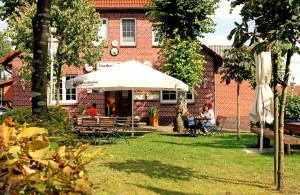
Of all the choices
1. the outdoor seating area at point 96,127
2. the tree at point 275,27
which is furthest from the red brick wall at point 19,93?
the tree at point 275,27

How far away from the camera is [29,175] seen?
1572mm

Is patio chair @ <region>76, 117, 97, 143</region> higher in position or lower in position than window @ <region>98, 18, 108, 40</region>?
lower

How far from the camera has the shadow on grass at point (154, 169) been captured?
880 centimetres

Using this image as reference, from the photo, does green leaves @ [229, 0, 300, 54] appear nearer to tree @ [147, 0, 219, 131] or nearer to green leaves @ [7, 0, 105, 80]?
tree @ [147, 0, 219, 131]

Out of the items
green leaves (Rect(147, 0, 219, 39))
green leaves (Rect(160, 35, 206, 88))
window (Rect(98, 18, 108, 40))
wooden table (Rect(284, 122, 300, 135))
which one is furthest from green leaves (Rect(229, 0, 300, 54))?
window (Rect(98, 18, 108, 40))

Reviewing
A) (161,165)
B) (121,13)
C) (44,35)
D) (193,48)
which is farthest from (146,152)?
(121,13)

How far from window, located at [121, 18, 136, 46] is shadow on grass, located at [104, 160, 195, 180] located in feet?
57.9

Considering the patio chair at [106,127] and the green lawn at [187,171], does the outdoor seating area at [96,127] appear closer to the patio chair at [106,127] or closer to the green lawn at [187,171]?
the patio chair at [106,127]

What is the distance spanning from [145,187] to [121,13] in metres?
21.1

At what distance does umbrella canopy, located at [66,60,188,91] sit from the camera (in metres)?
15.0

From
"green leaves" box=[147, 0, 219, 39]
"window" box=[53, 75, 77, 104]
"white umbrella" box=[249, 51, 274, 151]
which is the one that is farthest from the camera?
"window" box=[53, 75, 77, 104]

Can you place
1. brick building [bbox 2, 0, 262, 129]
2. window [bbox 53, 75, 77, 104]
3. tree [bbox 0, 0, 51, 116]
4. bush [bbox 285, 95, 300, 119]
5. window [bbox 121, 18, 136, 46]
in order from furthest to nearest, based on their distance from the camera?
window [bbox 121, 18, 136, 46], brick building [bbox 2, 0, 262, 129], window [bbox 53, 75, 77, 104], bush [bbox 285, 95, 300, 119], tree [bbox 0, 0, 51, 116]

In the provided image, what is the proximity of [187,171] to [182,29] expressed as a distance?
1204 cm

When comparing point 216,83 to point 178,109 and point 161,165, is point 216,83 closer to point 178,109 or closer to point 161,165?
point 178,109
